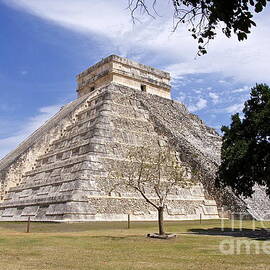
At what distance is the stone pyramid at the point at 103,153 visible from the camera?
690 inches

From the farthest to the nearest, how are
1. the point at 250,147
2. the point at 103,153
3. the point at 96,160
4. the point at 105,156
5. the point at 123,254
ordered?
the point at 103,153 → the point at 105,156 → the point at 96,160 → the point at 250,147 → the point at 123,254

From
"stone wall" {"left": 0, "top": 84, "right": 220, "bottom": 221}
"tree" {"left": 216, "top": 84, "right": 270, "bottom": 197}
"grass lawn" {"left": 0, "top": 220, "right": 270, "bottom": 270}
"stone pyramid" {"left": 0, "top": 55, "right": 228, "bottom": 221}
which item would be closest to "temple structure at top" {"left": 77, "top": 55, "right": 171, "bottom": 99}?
"stone pyramid" {"left": 0, "top": 55, "right": 228, "bottom": 221}

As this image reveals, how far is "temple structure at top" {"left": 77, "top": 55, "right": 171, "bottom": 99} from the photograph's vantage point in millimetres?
28672

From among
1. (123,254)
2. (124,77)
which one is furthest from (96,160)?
(124,77)

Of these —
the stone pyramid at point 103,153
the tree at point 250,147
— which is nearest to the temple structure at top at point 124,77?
the stone pyramid at point 103,153

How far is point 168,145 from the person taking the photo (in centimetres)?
2367

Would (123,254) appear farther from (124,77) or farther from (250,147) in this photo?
(124,77)

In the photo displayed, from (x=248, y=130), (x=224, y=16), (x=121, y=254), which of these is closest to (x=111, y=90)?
(x=248, y=130)

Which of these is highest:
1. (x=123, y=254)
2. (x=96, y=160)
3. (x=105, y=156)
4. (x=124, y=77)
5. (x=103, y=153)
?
(x=124, y=77)

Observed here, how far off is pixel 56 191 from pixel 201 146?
→ 10.8 m

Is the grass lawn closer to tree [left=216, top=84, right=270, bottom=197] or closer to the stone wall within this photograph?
tree [left=216, top=84, right=270, bottom=197]

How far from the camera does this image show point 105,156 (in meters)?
19.3

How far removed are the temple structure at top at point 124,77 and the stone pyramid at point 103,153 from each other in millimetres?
75

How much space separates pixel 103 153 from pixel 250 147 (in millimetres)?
7373
